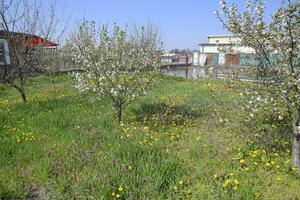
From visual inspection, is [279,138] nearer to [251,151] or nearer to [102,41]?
[251,151]

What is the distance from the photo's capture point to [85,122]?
6328mm

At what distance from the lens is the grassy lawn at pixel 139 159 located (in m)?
3.49

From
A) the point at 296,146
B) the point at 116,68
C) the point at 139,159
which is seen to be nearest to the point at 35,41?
the point at 116,68

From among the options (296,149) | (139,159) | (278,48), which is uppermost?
(278,48)

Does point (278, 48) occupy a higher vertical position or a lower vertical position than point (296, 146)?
higher

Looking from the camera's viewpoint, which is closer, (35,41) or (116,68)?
(116,68)

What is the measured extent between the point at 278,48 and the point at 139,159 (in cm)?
251

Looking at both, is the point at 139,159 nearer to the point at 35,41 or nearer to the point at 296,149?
the point at 296,149

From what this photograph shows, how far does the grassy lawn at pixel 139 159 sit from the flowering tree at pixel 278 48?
581 mm

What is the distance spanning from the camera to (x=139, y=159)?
4129 mm

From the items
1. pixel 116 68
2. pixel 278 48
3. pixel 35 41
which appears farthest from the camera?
pixel 35 41

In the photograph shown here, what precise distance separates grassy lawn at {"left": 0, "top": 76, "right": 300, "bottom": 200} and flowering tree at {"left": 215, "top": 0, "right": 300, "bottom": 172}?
58cm

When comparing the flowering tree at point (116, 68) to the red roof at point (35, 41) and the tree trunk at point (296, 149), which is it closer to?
the tree trunk at point (296, 149)

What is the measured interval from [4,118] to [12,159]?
8.71 ft
